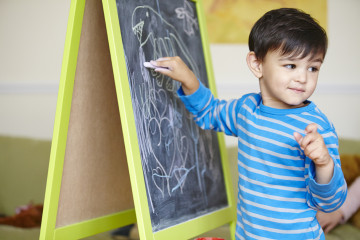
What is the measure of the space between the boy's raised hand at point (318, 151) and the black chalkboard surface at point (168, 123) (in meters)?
0.48

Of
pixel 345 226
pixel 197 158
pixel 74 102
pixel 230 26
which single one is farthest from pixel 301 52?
pixel 230 26

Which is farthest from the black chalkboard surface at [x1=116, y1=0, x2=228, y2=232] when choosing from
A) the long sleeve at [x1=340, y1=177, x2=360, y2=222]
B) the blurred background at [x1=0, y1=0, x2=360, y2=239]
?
the blurred background at [x1=0, y1=0, x2=360, y2=239]

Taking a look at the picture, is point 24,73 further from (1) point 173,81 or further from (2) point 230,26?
(1) point 173,81

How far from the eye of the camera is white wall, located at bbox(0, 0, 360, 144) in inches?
114

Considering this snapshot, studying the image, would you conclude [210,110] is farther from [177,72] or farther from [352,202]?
[352,202]

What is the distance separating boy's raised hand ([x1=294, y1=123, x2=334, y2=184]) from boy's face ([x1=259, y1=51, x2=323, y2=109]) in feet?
0.56

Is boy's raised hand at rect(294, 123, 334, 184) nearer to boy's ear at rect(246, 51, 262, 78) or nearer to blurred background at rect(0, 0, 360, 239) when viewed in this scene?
boy's ear at rect(246, 51, 262, 78)

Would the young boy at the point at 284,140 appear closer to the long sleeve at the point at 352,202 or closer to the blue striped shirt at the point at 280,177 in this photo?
the blue striped shirt at the point at 280,177

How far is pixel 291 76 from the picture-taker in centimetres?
126

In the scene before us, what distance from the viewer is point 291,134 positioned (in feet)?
4.24

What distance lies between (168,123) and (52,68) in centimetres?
184

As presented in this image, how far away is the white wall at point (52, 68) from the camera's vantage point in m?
2.91

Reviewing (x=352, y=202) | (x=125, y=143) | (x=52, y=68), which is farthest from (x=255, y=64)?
(x=52, y=68)

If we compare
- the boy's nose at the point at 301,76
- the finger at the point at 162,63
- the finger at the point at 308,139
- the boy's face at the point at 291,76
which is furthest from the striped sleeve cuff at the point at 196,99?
the finger at the point at 308,139
